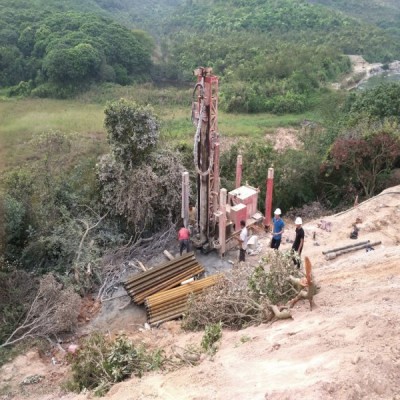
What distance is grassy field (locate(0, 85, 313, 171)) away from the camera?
78.7 feet

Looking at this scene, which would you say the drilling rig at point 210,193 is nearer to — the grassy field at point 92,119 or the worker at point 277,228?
the worker at point 277,228

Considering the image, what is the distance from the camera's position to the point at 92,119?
28.0 metres

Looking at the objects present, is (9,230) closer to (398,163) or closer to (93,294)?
(93,294)

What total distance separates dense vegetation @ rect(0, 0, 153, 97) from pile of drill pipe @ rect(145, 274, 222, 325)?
91.2 ft

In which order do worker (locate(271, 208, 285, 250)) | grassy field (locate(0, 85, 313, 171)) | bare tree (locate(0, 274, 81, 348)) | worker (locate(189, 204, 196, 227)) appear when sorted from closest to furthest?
bare tree (locate(0, 274, 81, 348)) → worker (locate(271, 208, 285, 250)) → worker (locate(189, 204, 196, 227)) → grassy field (locate(0, 85, 313, 171))

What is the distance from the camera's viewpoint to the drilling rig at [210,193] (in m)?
10.8

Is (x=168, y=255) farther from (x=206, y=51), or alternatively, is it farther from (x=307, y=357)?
(x=206, y=51)

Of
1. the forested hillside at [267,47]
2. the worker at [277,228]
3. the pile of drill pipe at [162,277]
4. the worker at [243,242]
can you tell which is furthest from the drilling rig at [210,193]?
the forested hillside at [267,47]

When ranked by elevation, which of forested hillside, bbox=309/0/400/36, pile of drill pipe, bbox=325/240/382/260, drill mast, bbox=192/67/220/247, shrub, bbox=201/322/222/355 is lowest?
pile of drill pipe, bbox=325/240/382/260

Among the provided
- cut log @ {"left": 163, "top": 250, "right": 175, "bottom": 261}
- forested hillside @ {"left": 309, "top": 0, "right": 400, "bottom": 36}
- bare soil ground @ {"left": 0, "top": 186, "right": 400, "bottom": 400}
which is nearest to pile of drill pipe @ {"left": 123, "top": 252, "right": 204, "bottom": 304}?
cut log @ {"left": 163, "top": 250, "right": 175, "bottom": 261}

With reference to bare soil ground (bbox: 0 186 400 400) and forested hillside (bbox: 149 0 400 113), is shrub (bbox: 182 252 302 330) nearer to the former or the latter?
bare soil ground (bbox: 0 186 400 400)

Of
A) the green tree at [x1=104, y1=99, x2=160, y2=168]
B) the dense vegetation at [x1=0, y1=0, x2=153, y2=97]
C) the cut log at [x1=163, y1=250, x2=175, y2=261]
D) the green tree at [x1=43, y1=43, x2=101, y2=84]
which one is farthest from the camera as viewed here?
the dense vegetation at [x1=0, y1=0, x2=153, y2=97]

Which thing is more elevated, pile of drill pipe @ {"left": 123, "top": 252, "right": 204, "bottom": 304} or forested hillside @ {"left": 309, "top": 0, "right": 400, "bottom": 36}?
forested hillside @ {"left": 309, "top": 0, "right": 400, "bottom": 36}

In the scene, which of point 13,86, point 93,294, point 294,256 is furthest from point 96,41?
point 294,256
